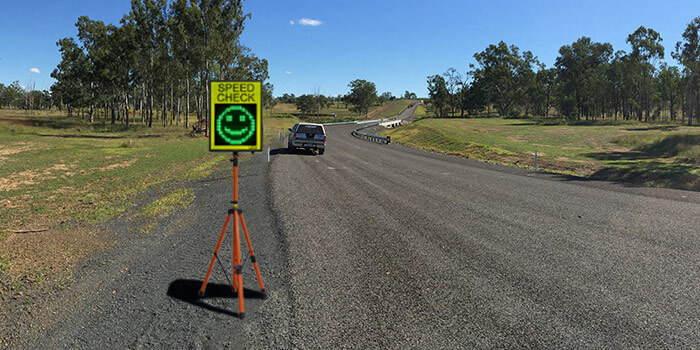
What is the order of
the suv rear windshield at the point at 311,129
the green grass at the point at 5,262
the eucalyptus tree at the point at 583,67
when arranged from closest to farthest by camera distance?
the green grass at the point at 5,262, the suv rear windshield at the point at 311,129, the eucalyptus tree at the point at 583,67

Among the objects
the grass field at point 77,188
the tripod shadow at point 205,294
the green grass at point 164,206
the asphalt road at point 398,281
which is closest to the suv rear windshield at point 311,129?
the grass field at point 77,188

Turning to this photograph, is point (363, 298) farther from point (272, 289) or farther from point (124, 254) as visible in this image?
point (124, 254)

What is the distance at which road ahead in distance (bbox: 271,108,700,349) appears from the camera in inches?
173

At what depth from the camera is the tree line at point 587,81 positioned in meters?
79.6

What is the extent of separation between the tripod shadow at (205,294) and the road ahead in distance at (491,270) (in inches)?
25.8

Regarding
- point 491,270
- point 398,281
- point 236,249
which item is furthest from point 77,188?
point 491,270

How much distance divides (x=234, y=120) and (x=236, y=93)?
13.8 inches

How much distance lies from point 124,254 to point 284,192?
5999 millimetres

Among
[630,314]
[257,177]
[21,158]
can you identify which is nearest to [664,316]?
[630,314]

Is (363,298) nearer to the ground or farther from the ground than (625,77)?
nearer to the ground

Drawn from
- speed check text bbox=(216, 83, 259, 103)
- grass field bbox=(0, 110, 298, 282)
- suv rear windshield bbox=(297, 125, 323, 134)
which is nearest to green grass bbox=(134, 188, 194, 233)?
grass field bbox=(0, 110, 298, 282)

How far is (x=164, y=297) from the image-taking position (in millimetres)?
5145

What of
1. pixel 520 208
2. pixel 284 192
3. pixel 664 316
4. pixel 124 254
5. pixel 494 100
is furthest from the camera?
pixel 494 100

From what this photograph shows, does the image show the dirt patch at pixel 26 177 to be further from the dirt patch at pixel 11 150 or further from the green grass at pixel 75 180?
the dirt patch at pixel 11 150
